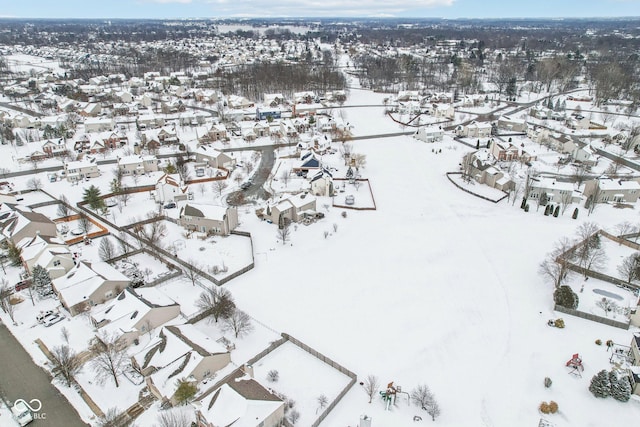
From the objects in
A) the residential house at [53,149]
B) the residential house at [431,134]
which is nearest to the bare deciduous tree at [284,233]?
the residential house at [431,134]

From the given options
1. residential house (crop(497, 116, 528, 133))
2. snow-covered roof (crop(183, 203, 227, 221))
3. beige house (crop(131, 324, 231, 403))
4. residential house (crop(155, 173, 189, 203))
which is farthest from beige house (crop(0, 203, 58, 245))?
residential house (crop(497, 116, 528, 133))

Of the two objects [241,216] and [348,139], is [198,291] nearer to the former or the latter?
[241,216]

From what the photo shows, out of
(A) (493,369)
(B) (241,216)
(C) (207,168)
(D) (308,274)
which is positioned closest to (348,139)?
(C) (207,168)

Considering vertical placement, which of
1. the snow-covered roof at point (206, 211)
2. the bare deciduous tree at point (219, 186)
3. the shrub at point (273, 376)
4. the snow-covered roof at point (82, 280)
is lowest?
the shrub at point (273, 376)

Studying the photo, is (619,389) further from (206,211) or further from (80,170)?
(80,170)

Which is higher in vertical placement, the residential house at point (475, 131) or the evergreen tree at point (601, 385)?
the residential house at point (475, 131)

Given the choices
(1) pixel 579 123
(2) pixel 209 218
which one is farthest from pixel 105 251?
(1) pixel 579 123

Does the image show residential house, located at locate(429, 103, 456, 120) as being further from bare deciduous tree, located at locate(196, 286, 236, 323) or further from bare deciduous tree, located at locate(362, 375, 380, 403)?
bare deciduous tree, located at locate(362, 375, 380, 403)

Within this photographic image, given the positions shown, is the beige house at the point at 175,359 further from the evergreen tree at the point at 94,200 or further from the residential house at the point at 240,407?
the evergreen tree at the point at 94,200
